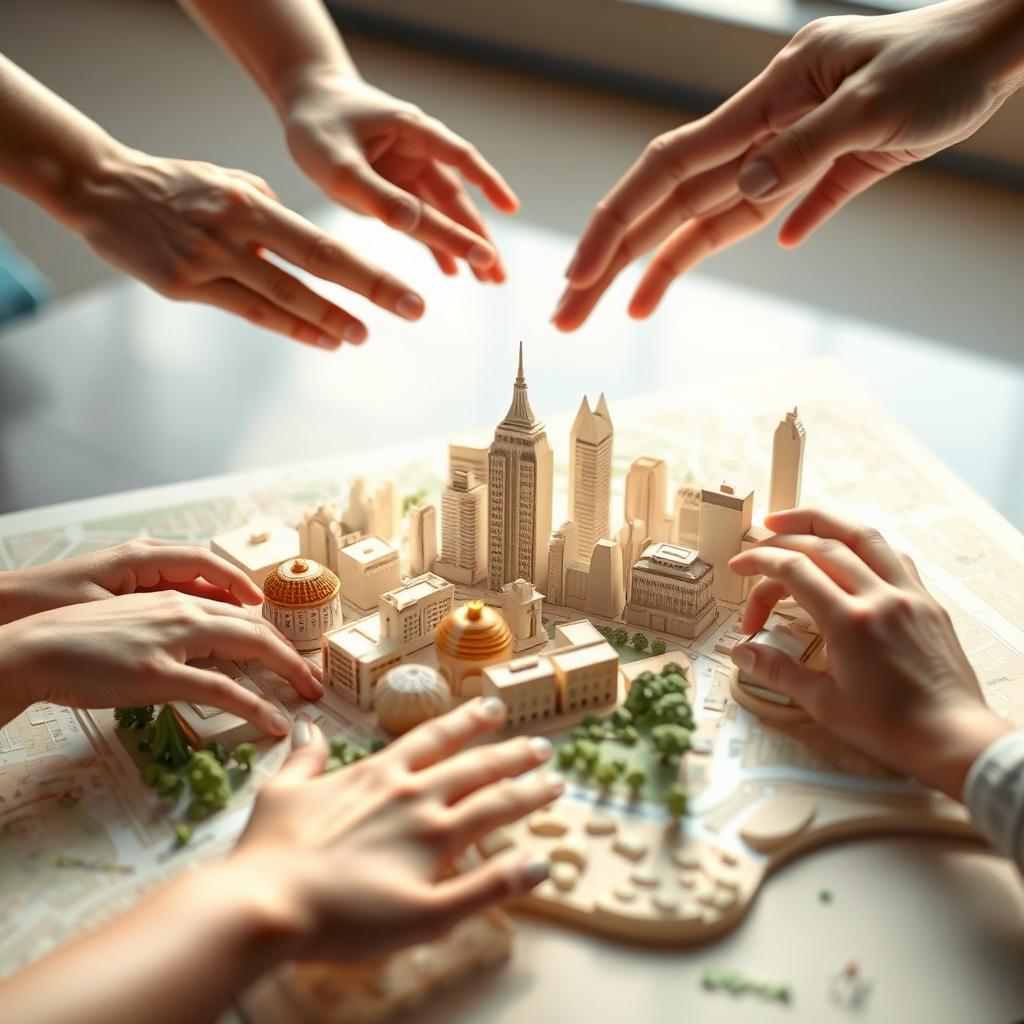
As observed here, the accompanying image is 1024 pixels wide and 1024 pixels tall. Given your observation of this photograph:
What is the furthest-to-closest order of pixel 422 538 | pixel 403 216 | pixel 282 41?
pixel 282 41
pixel 422 538
pixel 403 216

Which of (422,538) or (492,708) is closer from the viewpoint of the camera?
(492,708)

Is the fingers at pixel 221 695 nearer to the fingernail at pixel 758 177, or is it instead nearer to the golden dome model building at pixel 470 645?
the golden dome model building at pixel 470 645

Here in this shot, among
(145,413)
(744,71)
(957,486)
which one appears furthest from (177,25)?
(957,486)

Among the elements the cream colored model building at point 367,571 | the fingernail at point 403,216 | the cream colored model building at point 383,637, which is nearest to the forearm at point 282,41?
the fingernail at point 403,216

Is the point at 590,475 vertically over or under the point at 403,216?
under

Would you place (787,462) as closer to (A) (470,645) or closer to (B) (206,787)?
(A) (470,645)

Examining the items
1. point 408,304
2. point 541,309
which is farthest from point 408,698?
Answer: point 541,309

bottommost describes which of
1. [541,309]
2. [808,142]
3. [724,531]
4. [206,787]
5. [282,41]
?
[206,787]

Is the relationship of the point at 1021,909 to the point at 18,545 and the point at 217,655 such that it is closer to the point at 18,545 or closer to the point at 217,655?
the point at 217,655
